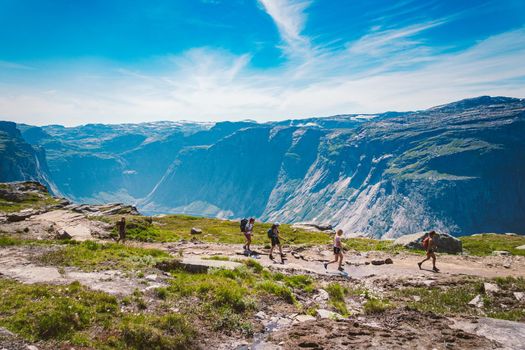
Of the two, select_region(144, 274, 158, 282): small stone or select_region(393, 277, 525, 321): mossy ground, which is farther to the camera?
select_region(144, 274, 158, 282): small stone

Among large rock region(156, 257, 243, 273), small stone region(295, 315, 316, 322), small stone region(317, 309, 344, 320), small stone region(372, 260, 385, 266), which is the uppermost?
large rock region(156, 257, 243, 273)

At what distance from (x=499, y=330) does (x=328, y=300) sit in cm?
815

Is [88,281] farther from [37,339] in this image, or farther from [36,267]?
[37,339]

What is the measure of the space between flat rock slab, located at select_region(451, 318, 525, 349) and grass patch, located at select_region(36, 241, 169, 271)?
17746 mm

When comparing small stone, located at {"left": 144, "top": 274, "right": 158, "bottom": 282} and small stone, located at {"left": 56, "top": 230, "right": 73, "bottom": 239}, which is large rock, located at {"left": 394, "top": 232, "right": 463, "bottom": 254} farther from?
small stone, located at {"left": 56, "top": 230, "right": 73, "bottom": 239}

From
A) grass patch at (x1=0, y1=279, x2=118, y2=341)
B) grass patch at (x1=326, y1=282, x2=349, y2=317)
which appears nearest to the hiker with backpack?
grass patch at (x1=326, y1=282, x2=349, y2=317)

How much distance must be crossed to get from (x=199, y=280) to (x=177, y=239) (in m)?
27.7

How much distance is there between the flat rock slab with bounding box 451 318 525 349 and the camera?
527 inches

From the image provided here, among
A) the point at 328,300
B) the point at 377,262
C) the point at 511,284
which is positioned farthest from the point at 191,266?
the point at 511,284

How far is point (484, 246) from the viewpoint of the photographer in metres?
49.1

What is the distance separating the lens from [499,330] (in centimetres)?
1447

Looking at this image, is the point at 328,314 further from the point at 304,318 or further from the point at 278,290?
the point at 278,290

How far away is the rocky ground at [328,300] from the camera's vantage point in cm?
1358

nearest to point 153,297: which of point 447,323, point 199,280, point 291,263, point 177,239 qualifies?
point 199,280
